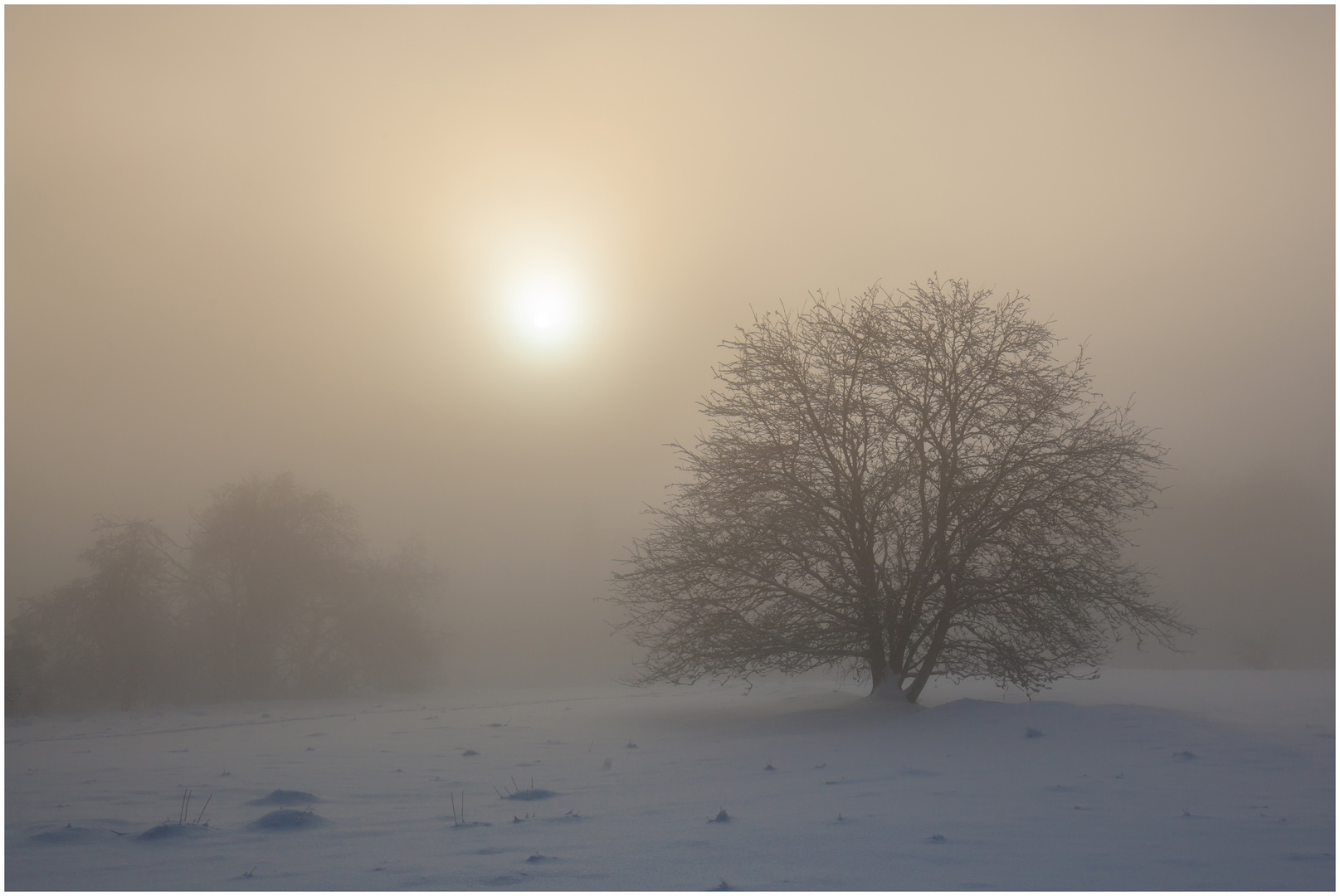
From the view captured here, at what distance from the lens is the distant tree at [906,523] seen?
12.2m

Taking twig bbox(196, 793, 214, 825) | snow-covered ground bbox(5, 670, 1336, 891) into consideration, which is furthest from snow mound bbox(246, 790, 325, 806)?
twig bbox(196, 793, 214, 825)

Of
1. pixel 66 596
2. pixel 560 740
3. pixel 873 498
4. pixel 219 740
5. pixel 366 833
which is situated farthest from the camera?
pixel 66 596

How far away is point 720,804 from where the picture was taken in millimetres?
6641

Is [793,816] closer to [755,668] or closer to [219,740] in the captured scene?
[755,668]

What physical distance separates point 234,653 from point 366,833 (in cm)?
2052

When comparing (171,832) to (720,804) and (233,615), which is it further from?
(233,615)

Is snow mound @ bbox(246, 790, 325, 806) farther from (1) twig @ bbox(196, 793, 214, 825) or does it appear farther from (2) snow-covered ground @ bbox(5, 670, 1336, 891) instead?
(1) twig @ bbox(196, 793, 214, 825)

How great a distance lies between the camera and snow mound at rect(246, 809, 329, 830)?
5.85 meters

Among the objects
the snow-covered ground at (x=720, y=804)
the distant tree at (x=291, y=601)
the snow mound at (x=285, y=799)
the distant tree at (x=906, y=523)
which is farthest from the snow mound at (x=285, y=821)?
the distant tree at (x=291, y=601)

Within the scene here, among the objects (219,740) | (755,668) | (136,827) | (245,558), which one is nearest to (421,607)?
(245,558)

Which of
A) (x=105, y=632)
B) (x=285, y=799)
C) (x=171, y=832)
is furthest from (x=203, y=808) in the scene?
(x=105, y=632)

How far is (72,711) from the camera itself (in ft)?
66.1

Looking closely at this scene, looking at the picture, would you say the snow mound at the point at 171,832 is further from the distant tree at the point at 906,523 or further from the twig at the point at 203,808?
the distant tree at the point at 906,523

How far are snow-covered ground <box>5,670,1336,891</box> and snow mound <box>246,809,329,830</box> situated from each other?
0.7 inches
